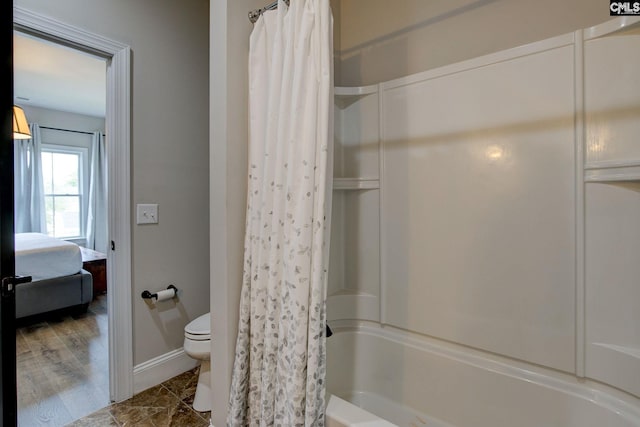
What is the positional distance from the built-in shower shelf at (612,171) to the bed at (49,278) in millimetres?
4073

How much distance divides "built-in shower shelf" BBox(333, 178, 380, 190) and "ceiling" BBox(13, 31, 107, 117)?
2.27m

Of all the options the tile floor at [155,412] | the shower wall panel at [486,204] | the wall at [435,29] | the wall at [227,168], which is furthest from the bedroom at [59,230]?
the shower wall panel at [486,204]

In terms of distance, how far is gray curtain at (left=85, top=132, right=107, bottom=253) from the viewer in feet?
17.2

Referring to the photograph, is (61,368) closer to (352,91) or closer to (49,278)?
(49,278)

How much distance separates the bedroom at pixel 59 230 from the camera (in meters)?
2.06

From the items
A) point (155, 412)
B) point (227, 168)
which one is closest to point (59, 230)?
point (155, 412)

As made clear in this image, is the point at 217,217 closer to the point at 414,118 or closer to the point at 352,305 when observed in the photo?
the point at 352,305

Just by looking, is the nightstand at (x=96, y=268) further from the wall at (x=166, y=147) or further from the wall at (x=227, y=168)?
the wall at (x=227, y=168)

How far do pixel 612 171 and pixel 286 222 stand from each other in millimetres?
1256

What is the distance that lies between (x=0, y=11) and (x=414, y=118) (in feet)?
5.42

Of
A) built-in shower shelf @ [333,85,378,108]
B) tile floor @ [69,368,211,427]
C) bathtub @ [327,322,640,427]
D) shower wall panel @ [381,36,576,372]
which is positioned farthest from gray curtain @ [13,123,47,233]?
shower wall panel @ [381,36,576,372]

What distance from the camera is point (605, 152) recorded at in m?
1.17

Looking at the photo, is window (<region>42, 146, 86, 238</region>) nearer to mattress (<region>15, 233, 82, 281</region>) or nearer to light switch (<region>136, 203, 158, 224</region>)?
mattress (<region>15, 233, 82, 281</region>)

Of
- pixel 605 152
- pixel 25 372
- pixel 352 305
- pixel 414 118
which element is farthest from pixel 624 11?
pixel 25 372
